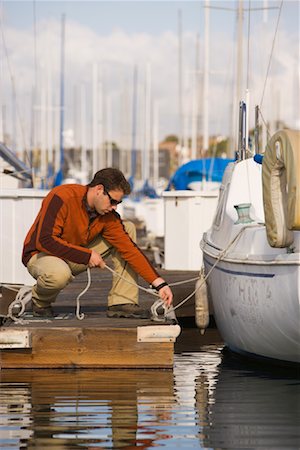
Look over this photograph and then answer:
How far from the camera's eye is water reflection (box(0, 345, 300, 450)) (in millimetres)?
5664

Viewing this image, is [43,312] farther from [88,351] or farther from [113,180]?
[113,180]

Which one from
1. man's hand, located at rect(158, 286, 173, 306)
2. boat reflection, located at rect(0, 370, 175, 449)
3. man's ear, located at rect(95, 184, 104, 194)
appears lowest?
boat reflection, located at rect(0, 370, 175, 449)

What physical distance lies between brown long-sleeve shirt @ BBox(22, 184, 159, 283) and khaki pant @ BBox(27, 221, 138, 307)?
0.07 m

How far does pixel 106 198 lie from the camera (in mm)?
8141

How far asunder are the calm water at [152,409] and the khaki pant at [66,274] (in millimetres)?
697

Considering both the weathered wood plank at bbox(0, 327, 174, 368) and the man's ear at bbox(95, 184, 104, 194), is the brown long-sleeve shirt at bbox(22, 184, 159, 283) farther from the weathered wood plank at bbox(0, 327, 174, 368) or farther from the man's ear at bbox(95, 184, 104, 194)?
the weathered wood plank at bbox(0, 327, 174, 368)

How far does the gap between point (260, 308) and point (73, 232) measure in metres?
1.51

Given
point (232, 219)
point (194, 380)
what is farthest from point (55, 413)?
point (232, 219)

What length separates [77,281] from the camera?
12680 mm

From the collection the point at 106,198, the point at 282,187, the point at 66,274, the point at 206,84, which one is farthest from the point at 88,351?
the point at 206,84

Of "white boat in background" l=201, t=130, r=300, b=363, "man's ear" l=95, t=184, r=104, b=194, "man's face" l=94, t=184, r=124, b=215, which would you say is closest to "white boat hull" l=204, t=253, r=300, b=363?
"white boat in background" l=201, t=130, r=300, b=363

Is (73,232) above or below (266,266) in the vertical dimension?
above

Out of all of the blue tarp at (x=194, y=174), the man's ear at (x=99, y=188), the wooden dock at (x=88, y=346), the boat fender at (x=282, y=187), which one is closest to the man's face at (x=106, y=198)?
the man's ear at (x=99, y=188)

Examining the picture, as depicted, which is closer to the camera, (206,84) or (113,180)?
(113,180)
